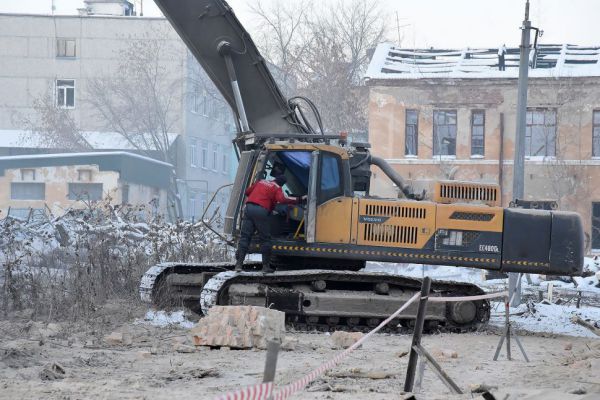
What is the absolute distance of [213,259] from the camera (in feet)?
69.9

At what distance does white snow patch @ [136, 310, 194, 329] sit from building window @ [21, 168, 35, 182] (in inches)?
1461

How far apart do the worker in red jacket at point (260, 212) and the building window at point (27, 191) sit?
127 feet

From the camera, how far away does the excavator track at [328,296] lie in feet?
52.4

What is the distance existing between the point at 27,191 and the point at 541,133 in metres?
24.0

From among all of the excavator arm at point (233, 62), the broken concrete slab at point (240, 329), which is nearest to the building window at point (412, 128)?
the excavator arm at point (233, 62)

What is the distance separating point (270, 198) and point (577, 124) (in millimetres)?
27425

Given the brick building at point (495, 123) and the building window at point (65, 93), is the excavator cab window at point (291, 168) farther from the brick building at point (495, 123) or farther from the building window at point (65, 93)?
the building window at point (65, 93)

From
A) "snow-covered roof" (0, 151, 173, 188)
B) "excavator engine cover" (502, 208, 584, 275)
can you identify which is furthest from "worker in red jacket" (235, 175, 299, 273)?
"snow-covered roof" (0, 151, 173, 188)

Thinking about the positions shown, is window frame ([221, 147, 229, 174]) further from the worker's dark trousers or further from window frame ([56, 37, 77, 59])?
the worker's dark trousers

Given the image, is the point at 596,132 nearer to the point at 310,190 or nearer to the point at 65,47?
the point at 310,190

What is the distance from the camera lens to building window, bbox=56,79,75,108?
68812 millimetres

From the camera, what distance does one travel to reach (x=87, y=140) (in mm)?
66688

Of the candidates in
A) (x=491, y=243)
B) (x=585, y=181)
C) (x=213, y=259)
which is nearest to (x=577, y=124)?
(x=585, y=181)

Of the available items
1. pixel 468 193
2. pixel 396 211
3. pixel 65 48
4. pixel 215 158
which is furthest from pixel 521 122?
pixel 215 158
